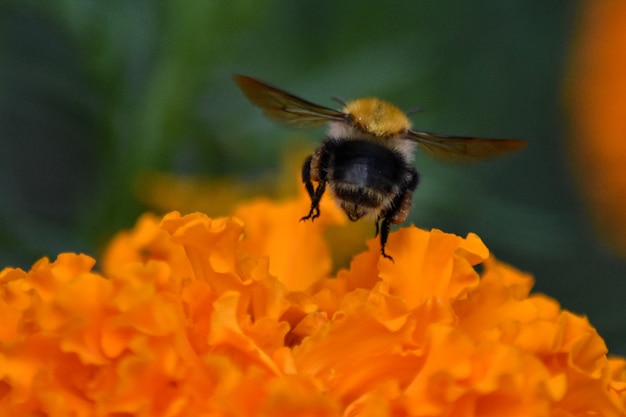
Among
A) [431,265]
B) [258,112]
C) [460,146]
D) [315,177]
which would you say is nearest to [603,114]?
[258,112]

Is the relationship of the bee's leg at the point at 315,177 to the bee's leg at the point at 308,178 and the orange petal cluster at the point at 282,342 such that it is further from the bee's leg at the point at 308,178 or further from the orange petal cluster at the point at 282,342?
the orange petal cluster at the point at 282,342

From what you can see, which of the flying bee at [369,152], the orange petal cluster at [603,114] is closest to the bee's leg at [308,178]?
the flying bee at [369,152]

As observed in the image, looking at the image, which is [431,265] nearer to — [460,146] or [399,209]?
[399,209]

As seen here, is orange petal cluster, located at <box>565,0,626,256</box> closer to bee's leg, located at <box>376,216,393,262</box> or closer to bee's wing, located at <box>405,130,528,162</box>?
bee's wing, located at <box>405,130,528,162</box>

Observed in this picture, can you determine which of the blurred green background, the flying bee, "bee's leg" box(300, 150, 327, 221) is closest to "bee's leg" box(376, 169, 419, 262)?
the flying bee

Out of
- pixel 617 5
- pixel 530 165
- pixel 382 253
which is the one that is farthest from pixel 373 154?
pixel 530 165

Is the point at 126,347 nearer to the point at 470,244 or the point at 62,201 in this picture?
the point at 470,244
